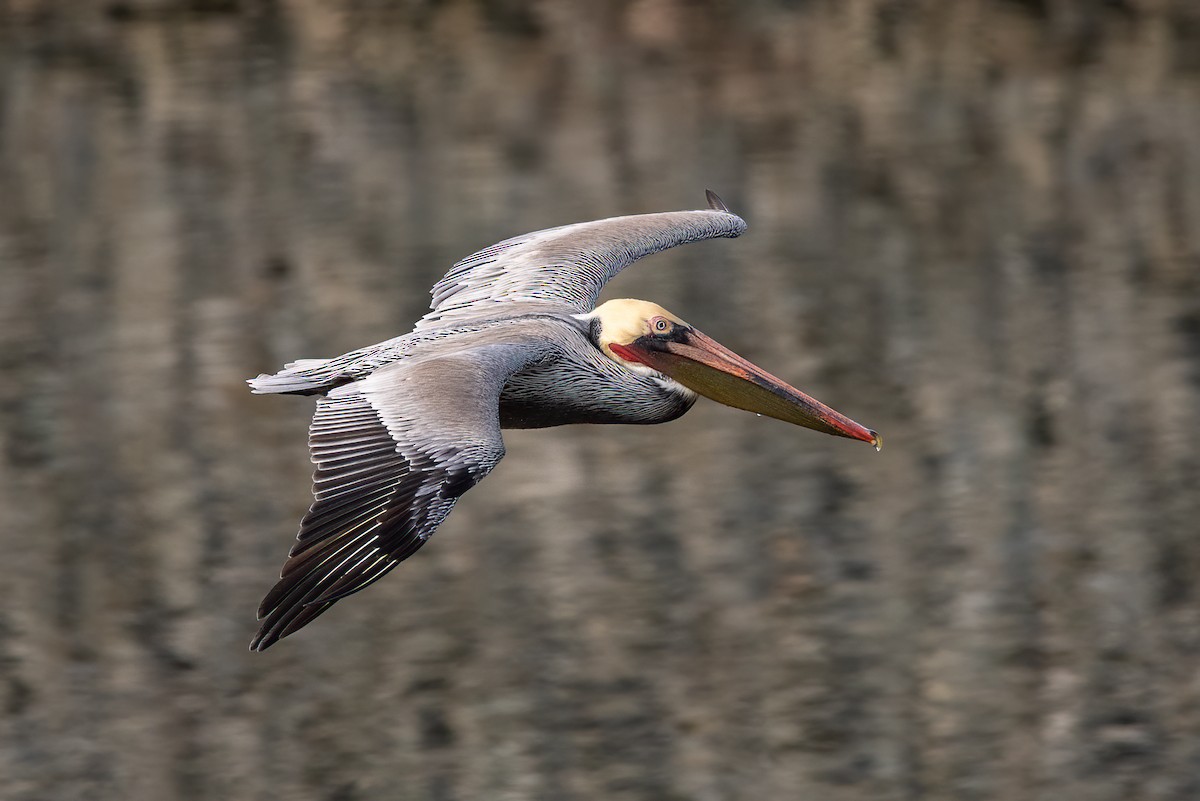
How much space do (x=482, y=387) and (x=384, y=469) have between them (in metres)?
0.31

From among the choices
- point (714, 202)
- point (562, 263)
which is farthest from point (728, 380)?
point (714, 202)

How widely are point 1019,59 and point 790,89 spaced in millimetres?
998

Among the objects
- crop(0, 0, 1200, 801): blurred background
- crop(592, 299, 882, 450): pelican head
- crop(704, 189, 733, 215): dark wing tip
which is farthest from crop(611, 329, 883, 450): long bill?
crop(0, 0, 1200, 801): blurred background

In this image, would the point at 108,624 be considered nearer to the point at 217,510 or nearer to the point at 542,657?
the point at 217,510

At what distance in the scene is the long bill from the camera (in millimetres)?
4270

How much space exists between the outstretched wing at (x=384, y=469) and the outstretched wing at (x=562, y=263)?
0.75 m

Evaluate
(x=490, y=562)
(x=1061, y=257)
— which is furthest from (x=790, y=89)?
(x=490, y=562)

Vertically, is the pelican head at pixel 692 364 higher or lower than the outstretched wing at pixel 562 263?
lower

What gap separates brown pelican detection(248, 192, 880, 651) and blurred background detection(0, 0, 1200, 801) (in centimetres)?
164

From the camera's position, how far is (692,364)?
169 inches

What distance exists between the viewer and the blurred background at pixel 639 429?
22.3 feet

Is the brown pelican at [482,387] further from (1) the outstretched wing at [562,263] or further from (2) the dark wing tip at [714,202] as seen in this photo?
(2) the dark wing tip at [714,202]

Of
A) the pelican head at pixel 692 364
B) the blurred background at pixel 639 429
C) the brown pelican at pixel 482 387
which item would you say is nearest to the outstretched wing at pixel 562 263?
the brown pelican at pixel 482 387

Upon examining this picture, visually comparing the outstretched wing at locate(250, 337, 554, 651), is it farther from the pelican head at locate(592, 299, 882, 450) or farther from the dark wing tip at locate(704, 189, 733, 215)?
the dark wing tip at locate(704, 189, 733, 215)
